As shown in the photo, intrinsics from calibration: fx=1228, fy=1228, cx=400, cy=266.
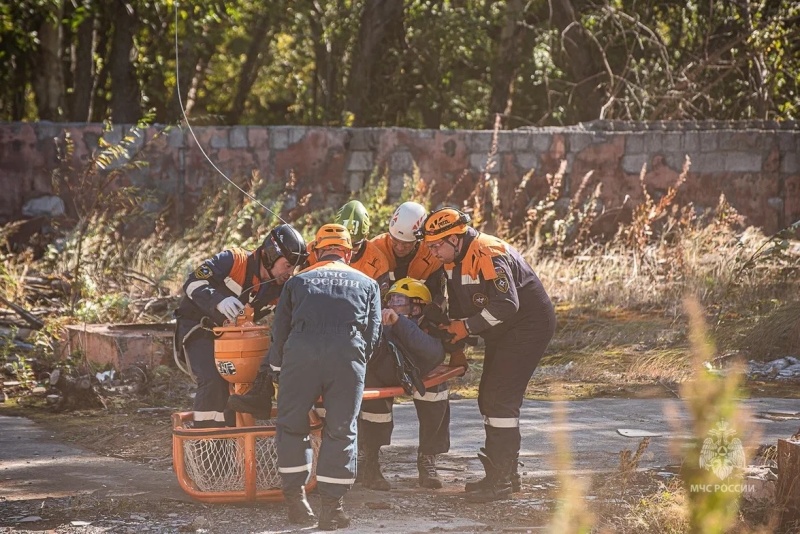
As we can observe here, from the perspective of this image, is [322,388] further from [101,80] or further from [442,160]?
[101,80]

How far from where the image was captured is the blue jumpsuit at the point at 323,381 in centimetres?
606

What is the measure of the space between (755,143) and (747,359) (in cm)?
466

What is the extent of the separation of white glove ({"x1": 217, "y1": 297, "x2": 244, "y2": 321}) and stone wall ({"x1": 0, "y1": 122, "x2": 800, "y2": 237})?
687 centimetres

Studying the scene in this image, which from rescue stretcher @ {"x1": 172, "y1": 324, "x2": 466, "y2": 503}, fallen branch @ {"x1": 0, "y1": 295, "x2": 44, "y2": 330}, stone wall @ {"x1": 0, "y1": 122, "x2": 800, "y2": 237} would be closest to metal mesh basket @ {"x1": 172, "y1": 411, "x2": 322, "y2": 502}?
rescue stretcher @ {"x1": 172, "y1": 324, "x2": 466, "y2": 503}

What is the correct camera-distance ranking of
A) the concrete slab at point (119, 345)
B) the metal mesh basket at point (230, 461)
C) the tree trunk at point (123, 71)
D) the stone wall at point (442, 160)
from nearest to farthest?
the metal mesh basket at point (230, 461), the concrete slab at point (119, 345), the stone wall at point (442, 160), the tree trunk at point (123, 71)

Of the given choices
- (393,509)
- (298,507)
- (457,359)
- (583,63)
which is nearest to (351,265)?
(457,359)

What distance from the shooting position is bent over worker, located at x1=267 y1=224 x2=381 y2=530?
605 centimetres

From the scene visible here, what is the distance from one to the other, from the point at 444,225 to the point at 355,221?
6.52 ft

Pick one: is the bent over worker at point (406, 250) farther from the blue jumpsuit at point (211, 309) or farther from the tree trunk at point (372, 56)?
the tree trunk at point (372, 56)

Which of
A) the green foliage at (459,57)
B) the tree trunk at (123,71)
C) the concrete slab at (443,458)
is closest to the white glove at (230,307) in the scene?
the concrete slab at (443,458)

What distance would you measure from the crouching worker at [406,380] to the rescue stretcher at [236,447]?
0.47 ft

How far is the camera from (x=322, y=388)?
A: 6133 millimetres

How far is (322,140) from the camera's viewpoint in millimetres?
14109

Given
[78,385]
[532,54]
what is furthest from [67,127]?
[532,54]
